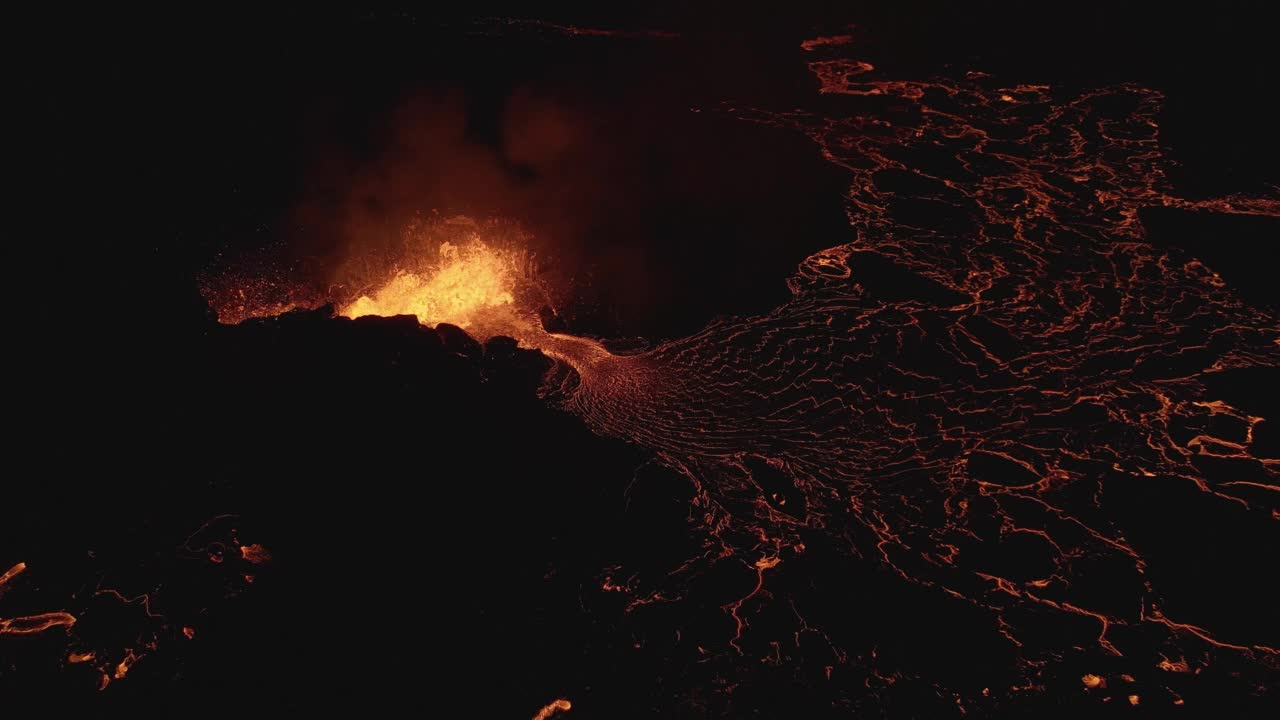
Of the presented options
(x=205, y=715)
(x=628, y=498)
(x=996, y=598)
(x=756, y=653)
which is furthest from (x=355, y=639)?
(x=996, y=598)

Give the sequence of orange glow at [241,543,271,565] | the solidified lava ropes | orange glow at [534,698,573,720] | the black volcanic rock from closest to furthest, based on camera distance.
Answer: orange glow at [534,698,573,720], the solidified lava ropes, orange glow at [241,543,271,565], the black volcanic rock

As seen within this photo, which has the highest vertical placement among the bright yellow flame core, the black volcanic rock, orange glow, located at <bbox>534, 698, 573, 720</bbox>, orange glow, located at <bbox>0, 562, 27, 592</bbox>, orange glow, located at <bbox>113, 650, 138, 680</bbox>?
the black volcanic rock

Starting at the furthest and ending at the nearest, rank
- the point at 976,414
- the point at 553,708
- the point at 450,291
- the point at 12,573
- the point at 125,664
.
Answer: the point at 450,291, the point at 976,414, the point at 12,573, the point at 125,664, the point at 553,708

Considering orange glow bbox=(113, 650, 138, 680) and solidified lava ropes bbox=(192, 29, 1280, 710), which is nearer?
orange glow bbox=(113, 650, 138, 680)

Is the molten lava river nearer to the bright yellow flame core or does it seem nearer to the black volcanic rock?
the bright yellow flame core

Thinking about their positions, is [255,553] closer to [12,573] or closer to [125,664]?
[125,664]

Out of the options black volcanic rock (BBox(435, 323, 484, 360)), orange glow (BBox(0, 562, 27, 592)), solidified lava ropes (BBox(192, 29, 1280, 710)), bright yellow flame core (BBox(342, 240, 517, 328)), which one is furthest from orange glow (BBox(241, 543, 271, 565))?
bright yellow flame core (BBox(342, 240, 517, 328))

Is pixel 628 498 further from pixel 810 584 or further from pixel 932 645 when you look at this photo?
pixel 932 645

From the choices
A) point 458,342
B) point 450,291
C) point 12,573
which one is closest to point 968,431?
point 458,342
